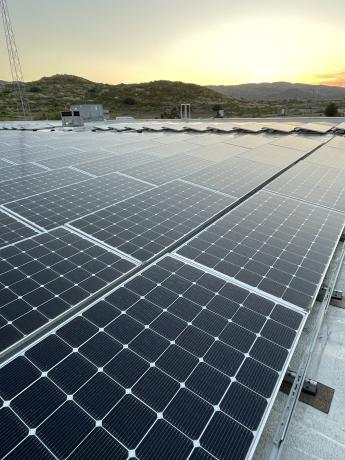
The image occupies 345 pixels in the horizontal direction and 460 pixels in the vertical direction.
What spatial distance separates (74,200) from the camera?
14.5 metres

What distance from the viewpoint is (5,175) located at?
19.1 meters

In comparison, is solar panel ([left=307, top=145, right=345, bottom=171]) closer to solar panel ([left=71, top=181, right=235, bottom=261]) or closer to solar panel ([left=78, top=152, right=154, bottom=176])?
solar panel ([left=71, top=181, right=235, bottom=261])

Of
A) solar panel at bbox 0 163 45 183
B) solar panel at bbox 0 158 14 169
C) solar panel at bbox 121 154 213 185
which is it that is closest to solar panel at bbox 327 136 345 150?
solar panel at bbox 121 154 213 185

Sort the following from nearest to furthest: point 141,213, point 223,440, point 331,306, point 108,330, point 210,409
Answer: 1. point 223,440
2. point 210,409
3. point 108,330
4. point 331,306
5. point 141,213

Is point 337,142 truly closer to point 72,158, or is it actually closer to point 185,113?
point 72,158

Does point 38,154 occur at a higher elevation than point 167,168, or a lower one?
higher

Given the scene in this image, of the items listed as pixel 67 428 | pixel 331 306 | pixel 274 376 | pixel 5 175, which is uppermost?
pixel 5 175

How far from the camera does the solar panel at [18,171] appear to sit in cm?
1882

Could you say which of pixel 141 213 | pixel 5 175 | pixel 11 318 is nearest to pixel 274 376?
pixel 11 318

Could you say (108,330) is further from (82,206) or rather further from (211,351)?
(82,206)

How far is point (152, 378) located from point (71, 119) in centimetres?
5187

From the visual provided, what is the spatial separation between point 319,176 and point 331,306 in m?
11.6

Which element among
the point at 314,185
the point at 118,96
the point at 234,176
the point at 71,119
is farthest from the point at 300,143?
the point at 118,96

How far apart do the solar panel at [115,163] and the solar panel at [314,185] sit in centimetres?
973
